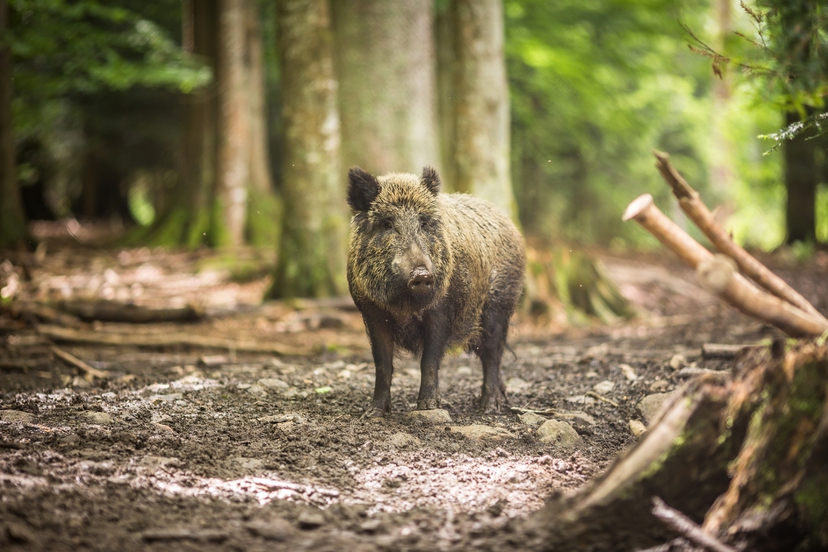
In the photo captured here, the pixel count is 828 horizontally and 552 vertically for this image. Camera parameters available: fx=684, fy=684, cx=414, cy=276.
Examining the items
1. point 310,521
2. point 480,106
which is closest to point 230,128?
point 480,106

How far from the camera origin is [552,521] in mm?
2822

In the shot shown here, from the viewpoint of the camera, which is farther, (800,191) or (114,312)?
(800,191)

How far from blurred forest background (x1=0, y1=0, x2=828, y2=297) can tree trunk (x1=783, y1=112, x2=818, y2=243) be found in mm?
36

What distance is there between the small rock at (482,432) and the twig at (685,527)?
1.64 metres

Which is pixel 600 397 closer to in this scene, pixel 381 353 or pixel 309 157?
pixel 381 353

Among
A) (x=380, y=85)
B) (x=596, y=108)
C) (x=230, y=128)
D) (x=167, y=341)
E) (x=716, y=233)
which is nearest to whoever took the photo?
(x=716, y=233)

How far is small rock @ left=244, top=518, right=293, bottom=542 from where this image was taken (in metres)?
2.89

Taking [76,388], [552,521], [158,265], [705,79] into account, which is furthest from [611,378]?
[705,79]

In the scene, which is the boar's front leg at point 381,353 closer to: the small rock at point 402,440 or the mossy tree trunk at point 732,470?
the small rock at point 402,440

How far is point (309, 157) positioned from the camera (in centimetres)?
948

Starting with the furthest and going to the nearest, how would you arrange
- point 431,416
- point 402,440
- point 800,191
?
point 800,191 < point 431,416 < point 402,440

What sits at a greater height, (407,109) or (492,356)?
(407,109)

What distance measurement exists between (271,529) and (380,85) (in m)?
7.51

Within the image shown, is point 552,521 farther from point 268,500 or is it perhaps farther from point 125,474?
point 125,474
